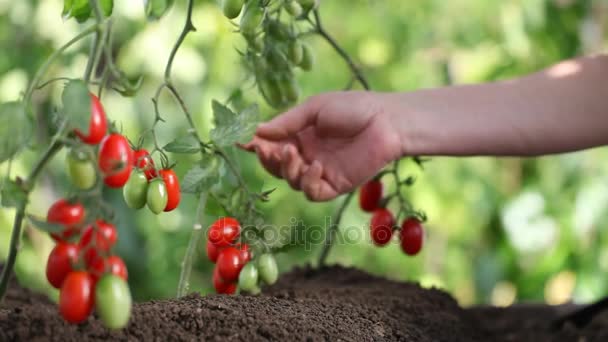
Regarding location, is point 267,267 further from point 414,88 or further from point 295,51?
point 414,88

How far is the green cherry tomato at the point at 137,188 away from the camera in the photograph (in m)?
0.76

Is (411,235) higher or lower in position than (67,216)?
higher

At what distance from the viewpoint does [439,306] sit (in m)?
1.07

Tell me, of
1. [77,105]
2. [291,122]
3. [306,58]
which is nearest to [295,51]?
[306,58]

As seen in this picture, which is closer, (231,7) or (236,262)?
(231,7)

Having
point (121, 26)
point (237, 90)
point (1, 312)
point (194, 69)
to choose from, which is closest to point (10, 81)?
point (121, 26)

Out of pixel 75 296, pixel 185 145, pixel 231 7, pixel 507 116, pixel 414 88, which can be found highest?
pixel 414 88

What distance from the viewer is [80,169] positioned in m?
0.61

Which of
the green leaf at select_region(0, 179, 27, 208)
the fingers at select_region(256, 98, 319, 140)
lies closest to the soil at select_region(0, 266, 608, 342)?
the green leaf at select_region(0, 179, 27, 208)

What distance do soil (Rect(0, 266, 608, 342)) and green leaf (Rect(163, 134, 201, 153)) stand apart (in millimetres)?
161

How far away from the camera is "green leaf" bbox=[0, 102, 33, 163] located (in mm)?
606

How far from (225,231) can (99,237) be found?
0.28 metres

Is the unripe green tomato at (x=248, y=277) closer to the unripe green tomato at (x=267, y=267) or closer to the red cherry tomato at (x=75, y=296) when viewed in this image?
the unripe green tomato at (x=267, y=267)

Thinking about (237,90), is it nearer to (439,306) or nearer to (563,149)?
(439,306)
